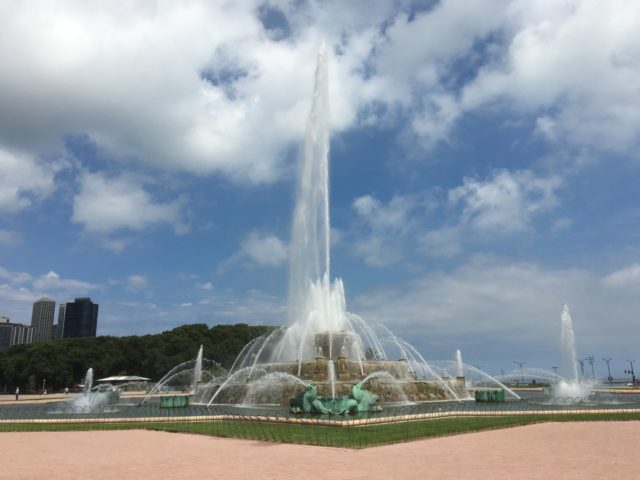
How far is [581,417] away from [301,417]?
12.2m

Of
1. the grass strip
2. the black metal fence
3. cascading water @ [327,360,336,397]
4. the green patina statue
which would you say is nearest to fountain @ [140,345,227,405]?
cascading water @ [327,360,336,397]

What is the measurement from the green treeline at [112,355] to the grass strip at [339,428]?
61.4m

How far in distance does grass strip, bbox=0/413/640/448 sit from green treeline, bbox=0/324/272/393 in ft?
201

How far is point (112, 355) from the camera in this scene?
84.9 m

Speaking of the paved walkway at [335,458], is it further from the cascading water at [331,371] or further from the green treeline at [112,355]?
the green treeline at [112,355]

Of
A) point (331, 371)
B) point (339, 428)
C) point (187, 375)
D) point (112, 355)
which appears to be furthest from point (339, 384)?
point (112, 355)

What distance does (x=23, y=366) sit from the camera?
80.8m

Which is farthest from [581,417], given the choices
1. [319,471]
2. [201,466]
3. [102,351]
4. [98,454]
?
[102,351]

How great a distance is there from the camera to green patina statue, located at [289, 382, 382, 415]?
74.3ft

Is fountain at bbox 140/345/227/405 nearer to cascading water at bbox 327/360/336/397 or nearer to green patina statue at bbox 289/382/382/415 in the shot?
cascading water at bbox 327/360/336/397

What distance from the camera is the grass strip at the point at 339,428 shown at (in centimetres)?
1597

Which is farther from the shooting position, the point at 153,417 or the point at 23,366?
the point at 23,366

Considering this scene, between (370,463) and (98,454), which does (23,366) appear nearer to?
(98,454)

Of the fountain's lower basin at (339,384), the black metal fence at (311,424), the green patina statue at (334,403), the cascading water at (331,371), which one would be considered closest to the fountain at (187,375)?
the fountain's lower basin at (339,384)
